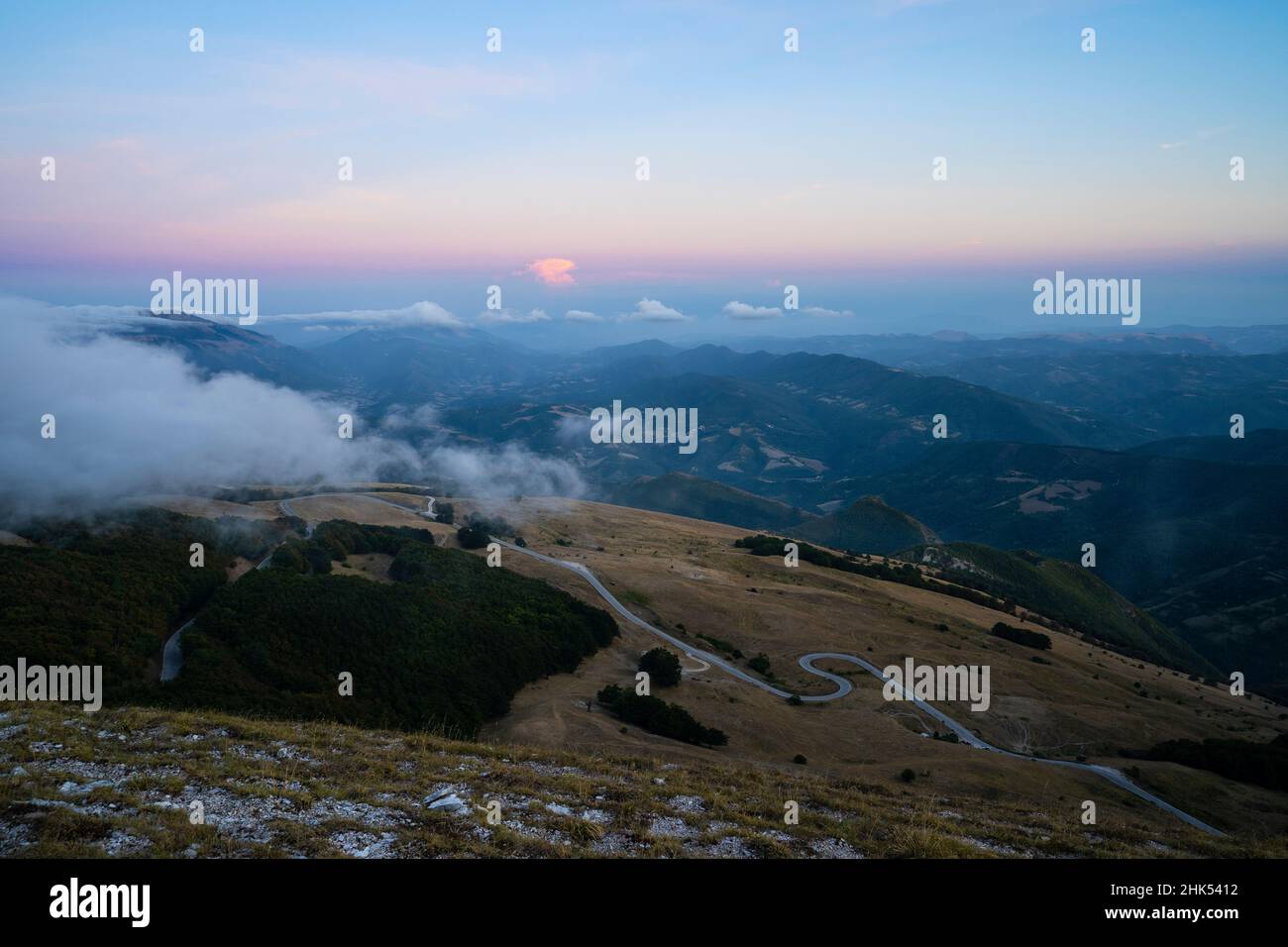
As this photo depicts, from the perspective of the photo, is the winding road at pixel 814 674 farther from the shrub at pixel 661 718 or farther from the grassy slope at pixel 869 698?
the shrub at pixel 661 718

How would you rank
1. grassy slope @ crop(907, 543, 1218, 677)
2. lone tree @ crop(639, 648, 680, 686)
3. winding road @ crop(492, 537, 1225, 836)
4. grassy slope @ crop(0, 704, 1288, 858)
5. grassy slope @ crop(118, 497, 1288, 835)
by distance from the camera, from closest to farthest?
grassy slope @ crop(0, 704, 1288, 858), grassy slope @ crop(118, 497, 1288, 835), winding road @ crop(492, 537, 1225, 836), lone tree @ crop(639, 648, 680, 686), grassy slope @ crop(907, 543, 1218, 677)

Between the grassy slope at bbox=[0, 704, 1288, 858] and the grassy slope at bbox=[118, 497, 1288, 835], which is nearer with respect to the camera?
the grassy slope at bbox=[0, 704, 1288, 858]

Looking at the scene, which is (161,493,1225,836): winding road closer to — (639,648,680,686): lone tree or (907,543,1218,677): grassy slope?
(639,648,680,686): lone tree

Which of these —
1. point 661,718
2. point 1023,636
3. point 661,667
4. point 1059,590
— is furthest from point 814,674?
point 1059,590

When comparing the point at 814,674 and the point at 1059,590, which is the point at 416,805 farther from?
the point at 1059,590

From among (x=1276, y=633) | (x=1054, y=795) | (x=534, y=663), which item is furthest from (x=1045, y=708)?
(x=1276, y=633)

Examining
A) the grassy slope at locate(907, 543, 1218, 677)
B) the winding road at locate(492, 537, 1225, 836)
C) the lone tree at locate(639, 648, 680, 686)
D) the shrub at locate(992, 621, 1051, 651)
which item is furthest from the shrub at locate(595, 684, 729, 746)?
the grassy slope at locate(907, 543, 1218, 677)

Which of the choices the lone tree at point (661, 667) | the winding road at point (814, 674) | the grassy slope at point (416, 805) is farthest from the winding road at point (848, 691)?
the grassy slope at point (416, 805)

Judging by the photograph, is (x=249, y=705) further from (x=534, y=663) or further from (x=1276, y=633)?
(x=1276, y=633)
